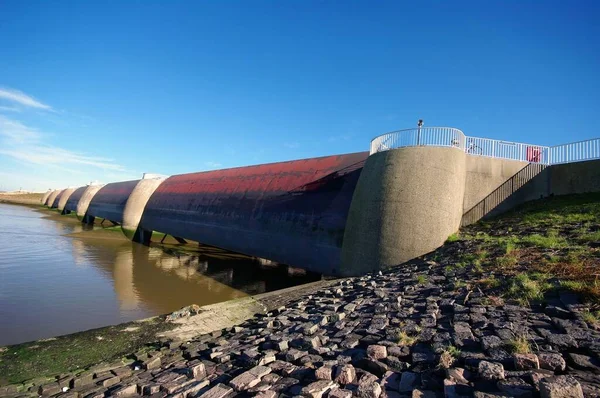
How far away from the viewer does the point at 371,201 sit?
38.9 ft

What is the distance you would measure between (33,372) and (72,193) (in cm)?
6820

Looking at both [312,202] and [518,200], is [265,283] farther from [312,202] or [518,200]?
[518,200]

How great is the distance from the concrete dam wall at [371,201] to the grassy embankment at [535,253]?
2.49 feet

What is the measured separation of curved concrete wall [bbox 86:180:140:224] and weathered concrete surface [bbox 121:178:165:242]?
184 cm

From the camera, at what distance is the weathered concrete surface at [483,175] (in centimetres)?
1259

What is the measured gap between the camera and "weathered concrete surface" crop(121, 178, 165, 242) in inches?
1262

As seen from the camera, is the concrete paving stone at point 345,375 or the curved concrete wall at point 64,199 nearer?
the concrete paving stone at point 345,375

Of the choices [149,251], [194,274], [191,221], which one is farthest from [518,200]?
[149,251]

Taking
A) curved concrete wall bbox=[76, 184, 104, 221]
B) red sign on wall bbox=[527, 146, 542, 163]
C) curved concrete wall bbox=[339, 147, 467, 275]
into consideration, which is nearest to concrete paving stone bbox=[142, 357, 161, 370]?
curved concrete wall bbox=[339, 147, 467, 275]

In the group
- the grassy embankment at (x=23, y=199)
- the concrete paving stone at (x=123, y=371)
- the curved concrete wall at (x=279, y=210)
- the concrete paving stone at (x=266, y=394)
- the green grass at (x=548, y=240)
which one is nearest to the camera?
the concrete paving stone at (x=266, y=394)

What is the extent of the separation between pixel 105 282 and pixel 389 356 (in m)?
14.2

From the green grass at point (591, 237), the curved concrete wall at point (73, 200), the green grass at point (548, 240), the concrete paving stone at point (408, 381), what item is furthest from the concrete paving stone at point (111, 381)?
the curved concrete wall at point (73, 200)

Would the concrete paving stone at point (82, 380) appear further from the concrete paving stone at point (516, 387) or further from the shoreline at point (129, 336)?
the concrete paving stone at point (516, 387)

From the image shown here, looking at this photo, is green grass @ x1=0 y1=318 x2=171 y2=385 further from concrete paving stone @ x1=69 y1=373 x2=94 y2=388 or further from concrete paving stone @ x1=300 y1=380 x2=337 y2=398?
concrete paving stone @ x1=300 y1=380 x2=337 y2=398
